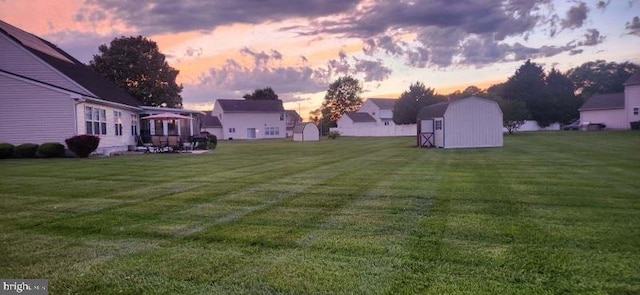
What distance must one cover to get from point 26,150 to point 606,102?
2361 inches

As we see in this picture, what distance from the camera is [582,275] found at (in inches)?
165

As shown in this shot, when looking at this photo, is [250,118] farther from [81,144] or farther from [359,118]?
[81,144]

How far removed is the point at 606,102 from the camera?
55.0 m

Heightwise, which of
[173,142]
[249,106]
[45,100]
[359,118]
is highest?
[249,106]

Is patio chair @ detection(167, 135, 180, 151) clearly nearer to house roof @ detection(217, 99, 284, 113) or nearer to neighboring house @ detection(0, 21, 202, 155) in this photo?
neighboring house @ detection(0, 21, 202, 155)

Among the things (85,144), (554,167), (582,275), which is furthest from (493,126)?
(582,275)

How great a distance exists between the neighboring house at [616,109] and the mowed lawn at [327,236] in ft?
146

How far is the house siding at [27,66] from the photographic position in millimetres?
21953

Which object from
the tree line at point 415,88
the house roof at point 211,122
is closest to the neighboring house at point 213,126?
the house roof at point 211,122

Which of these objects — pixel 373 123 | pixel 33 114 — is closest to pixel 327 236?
pixel 33 114

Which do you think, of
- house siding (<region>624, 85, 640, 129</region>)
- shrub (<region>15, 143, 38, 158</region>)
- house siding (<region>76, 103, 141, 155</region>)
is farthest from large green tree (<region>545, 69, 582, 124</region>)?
shrub (<region>15, 143, 38, 158</region>)

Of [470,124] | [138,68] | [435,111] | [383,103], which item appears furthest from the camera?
[383,103]

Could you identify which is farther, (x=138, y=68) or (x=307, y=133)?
(x=307, y=133)

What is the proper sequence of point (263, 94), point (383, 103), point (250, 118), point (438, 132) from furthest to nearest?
point (383, 103)
point (263, 94)
point (250, 118)
point (438, 132)
